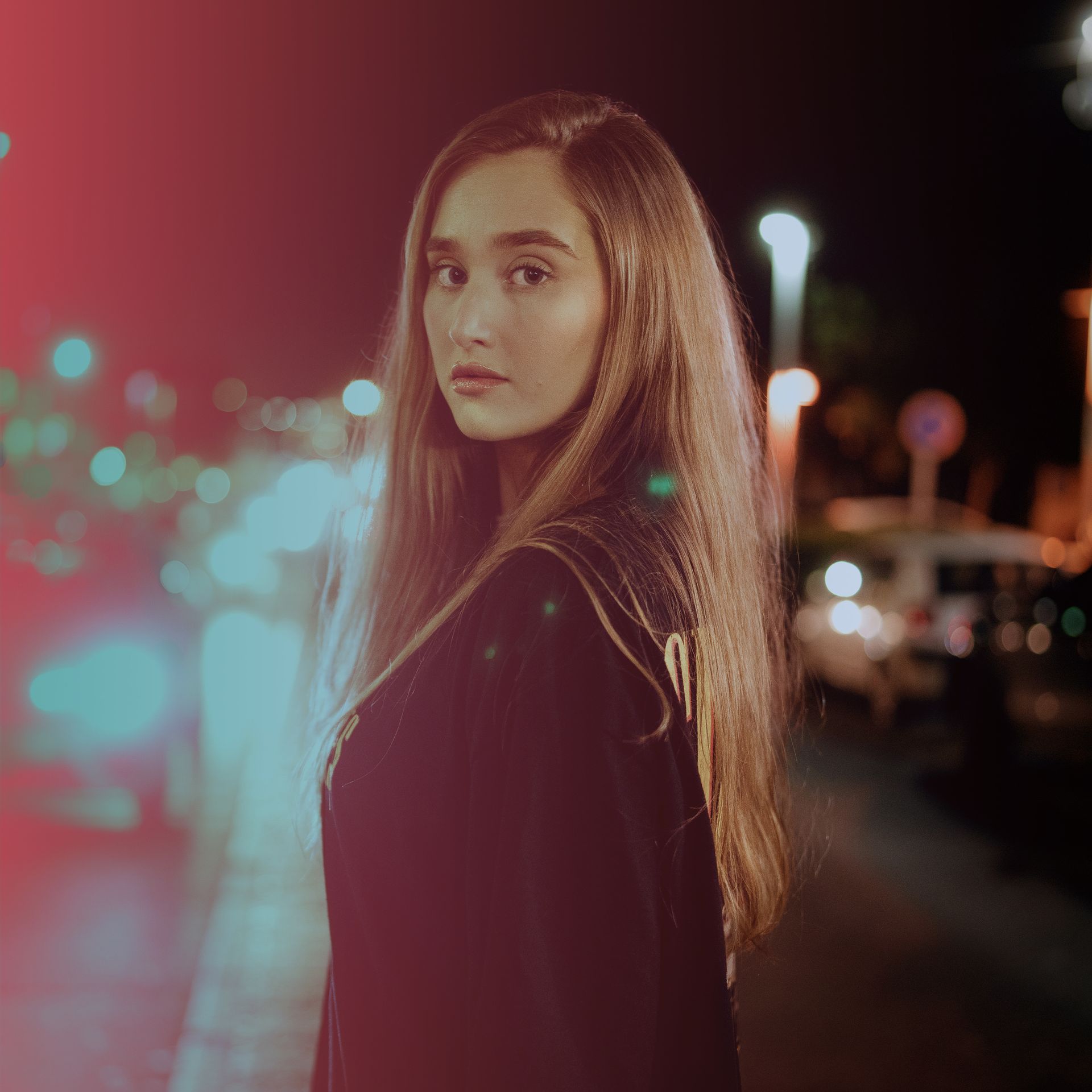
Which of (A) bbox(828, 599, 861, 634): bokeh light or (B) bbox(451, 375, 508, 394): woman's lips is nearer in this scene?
(B) bbox(451, 375, 508, 394): woman's lips

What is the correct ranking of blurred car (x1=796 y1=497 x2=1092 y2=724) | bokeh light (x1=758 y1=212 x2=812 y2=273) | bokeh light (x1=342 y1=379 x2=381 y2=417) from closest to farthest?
bokeh light (x1=342 y1=379 x2=381 y2=417) < blurred car (x1=796 y1=497 x2=1092 y2=724) < bokeh light (x1=758 y1=212 x2=812 y2=273)

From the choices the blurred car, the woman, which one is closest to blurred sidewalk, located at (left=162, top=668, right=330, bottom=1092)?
the woman

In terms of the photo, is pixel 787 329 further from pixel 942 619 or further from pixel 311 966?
pixel 311 966

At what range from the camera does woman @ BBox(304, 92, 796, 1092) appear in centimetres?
117

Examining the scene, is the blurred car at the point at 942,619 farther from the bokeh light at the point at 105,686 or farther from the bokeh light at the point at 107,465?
the bokeh light at the point at 107,465

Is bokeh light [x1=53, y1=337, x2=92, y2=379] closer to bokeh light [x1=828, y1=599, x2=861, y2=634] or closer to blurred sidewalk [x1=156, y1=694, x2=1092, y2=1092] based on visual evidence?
bokeh light [x1=828, y1=599, x2=861, y2=634]

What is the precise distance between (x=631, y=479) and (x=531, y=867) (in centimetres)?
53

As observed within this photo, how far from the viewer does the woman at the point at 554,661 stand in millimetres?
1173

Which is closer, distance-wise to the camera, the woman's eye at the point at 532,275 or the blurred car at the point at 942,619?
the woman's eye at the point at 532,275

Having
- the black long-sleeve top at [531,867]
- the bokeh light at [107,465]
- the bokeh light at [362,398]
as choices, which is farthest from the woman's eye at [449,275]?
the bokeh light at [107,465]

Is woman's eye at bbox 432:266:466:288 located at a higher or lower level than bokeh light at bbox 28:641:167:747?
higher

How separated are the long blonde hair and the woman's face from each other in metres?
0.03

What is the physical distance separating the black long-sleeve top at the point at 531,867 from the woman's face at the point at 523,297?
14.0 inches

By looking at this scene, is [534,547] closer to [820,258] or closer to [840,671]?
[840,671]
